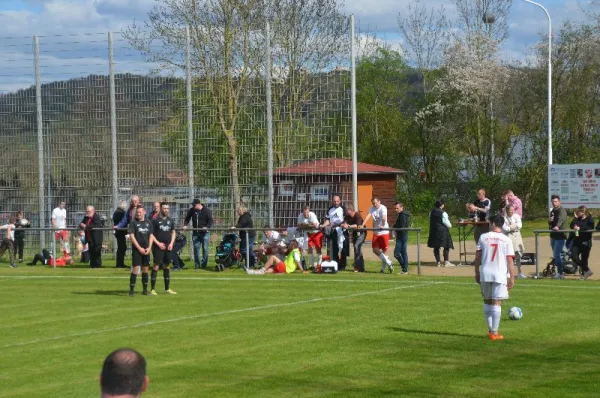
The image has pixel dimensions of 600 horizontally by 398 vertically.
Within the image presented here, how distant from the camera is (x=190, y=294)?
2417 cm

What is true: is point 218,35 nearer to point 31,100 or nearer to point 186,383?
point 31,100

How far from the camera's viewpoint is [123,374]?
17.7 feet

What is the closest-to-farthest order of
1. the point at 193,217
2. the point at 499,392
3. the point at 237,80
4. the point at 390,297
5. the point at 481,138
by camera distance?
the point at 499,392
the point at 390,297
the point at 193,217
the point at 237,80
the point at 481,138

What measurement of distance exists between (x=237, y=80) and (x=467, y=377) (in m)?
23.6

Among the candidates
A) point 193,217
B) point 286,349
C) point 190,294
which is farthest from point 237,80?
point 286,349

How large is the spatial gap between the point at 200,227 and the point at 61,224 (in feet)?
20.5

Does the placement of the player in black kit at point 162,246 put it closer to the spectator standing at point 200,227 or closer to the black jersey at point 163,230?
the black jersey at point 163,230

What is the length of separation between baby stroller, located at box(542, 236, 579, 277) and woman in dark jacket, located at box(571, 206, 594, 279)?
1.22ft

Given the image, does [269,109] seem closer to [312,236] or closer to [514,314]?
[312,236]

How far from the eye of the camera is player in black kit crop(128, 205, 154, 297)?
23250 millimetres

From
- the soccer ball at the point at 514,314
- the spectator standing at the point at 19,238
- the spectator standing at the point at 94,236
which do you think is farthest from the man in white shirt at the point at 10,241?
the soccer ball at the point at 514,314

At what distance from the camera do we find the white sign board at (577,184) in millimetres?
35312

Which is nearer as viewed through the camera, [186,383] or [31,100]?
[186,383]

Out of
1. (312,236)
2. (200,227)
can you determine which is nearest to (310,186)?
(312,236)
